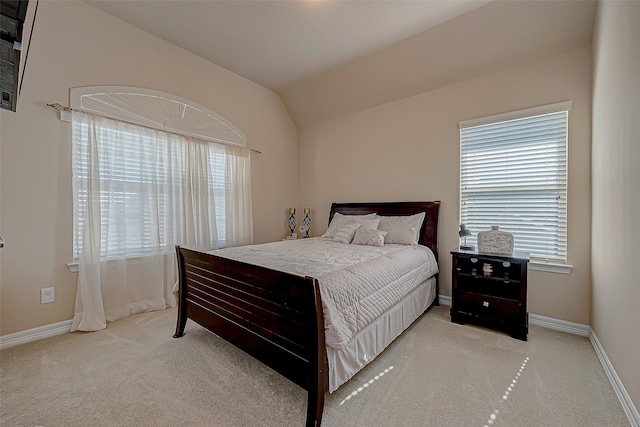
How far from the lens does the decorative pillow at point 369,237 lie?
2946 mm

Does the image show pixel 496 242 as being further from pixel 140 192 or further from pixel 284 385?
pixel 140 192

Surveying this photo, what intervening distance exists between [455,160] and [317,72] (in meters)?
2.20

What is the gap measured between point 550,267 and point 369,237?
5.73 feet

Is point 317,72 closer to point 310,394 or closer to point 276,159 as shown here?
point 276,159

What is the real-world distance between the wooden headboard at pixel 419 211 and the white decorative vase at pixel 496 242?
61 cm

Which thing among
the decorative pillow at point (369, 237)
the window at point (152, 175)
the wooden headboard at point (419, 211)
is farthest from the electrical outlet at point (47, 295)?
the wooden headboard at point (419, 211)

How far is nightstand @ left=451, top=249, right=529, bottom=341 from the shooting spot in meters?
2.34

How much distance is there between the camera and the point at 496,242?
2539 millimetres

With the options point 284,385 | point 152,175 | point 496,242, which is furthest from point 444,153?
point 152,175

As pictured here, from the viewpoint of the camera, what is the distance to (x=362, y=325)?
1707mm

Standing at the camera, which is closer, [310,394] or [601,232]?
[310,394]

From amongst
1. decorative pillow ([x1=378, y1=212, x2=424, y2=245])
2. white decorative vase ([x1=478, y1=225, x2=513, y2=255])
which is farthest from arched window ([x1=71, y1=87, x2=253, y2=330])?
white decorative vase ([x1=478, y1=225, x2=513, y2=255])

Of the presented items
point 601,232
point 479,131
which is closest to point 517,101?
point 479,131

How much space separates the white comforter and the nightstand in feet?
1.17
